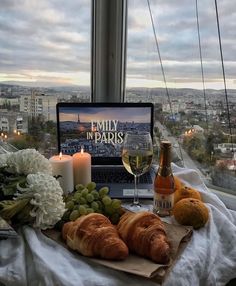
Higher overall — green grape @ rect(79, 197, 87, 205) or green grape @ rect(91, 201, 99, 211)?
green grape @ rect(79, 197, 87, 205)

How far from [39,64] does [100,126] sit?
44 centimetres

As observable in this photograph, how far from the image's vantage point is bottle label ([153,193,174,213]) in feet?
2.93

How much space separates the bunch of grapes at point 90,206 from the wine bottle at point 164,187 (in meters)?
0.10

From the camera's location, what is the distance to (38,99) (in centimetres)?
153

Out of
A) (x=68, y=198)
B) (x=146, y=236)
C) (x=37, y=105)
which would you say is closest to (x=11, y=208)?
(x=68, y=198)

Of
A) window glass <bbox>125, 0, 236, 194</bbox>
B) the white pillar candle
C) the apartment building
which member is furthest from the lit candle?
the apartment building

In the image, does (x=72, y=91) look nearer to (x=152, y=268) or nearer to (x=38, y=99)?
(x=38, y=99)

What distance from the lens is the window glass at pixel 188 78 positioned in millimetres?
1235

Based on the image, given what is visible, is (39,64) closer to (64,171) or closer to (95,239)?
(64,171)

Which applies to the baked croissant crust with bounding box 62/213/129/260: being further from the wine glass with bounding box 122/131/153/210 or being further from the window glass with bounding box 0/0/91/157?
the window glass with bounding box 0/0/91/157

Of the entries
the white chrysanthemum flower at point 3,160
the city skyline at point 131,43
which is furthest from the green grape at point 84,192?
the city skyline at point 131,43

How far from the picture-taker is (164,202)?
90 cm

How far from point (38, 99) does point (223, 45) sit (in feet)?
2.65

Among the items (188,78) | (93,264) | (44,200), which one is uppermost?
(188,78)
